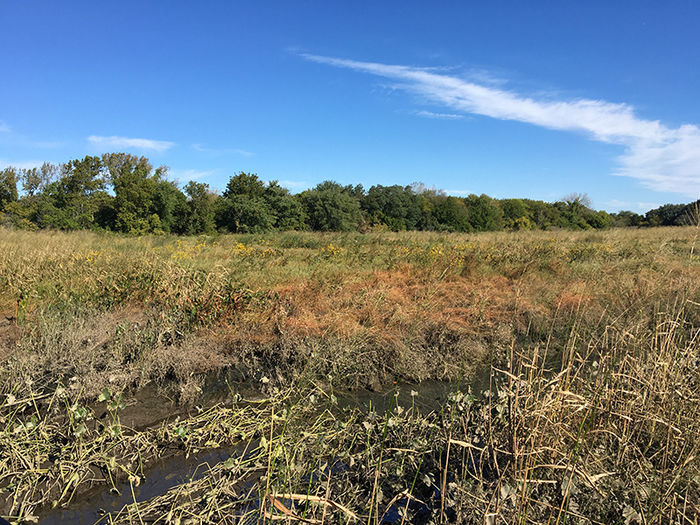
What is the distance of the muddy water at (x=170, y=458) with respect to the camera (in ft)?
8.09

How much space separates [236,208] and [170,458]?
88.4 feet

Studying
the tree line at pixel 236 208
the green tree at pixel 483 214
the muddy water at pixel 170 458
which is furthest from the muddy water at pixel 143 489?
the green tree at pixel 483 214

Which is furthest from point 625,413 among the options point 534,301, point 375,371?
point 534,301

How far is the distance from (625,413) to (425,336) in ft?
9.75

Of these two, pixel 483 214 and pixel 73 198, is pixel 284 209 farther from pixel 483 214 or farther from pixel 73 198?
pixel 483 214

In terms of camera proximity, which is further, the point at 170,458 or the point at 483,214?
the point at 483,214

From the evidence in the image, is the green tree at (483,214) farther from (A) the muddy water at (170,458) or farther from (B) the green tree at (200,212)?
(A) the muddy water at (170,458)

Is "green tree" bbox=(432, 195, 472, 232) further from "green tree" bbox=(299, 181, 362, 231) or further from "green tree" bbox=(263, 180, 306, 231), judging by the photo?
"green tree" bbox=(263, 180, 306, 231)

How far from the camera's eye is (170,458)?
2.94 metres

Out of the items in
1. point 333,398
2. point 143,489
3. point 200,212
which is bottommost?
point 143,489

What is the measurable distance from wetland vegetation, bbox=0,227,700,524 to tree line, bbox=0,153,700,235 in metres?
21.3

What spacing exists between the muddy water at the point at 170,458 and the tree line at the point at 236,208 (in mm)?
23568

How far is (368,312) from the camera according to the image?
230 inches

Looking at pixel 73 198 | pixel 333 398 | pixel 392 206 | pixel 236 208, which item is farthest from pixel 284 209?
pixel 333 398
